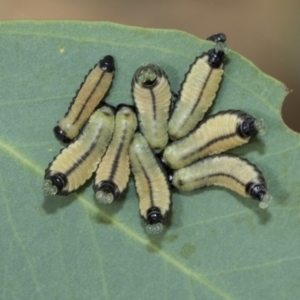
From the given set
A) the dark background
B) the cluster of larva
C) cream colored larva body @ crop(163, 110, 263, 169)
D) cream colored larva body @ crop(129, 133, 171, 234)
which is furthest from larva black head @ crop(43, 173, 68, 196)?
the dark background

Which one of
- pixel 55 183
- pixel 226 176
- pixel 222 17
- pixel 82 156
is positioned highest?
pixel 222 17

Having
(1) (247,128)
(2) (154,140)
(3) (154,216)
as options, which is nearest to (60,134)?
(2) (154,140)

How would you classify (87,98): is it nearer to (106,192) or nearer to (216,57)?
(106,192)

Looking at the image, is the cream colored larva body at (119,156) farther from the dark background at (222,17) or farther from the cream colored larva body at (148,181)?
the dark background at (222,17)

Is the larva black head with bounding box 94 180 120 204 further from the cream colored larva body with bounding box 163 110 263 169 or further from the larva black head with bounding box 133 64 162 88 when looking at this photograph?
the larva black head with bounding box 133 64 162 88

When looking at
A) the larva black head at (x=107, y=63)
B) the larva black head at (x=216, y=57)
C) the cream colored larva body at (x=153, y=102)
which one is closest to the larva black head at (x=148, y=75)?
the cream colored larva body at (x=153, y=102)

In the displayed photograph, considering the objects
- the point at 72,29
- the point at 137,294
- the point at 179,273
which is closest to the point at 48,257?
the point at 137,294
